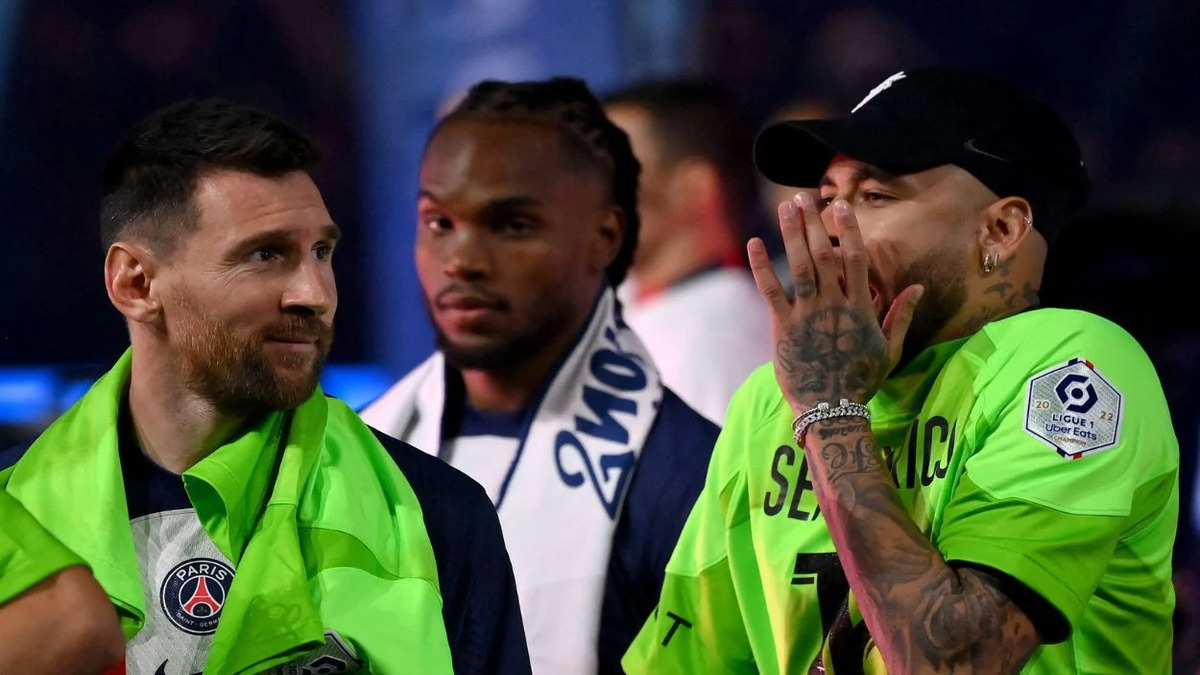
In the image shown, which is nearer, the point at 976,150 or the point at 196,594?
the point at 196,594

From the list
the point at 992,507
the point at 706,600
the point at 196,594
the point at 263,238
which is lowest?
the point at 706,600

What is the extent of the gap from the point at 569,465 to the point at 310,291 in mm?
638

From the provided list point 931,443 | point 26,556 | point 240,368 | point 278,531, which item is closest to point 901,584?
point 931,443

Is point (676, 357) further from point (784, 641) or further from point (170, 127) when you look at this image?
point (170, 127)

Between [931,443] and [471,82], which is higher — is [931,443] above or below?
below

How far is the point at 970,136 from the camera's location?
1.98 meters


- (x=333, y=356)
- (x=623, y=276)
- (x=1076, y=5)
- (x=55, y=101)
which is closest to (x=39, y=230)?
(x=55, y=101)

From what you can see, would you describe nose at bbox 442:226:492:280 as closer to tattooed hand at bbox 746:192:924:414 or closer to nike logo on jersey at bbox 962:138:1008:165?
tattooed hand at bbox 746:192:924:414

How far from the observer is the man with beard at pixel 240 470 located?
5.71 feet

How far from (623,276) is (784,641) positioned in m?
0.70

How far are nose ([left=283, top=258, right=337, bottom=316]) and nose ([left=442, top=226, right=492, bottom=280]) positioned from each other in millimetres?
498

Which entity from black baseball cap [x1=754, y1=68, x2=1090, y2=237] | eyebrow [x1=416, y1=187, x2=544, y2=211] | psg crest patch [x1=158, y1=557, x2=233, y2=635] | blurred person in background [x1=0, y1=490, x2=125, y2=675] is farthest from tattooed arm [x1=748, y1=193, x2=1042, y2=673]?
blurred person in background [x1=0, y1=490, x2=125, y2=675]

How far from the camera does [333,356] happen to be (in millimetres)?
2455

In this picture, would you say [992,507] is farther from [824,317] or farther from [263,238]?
[263,238]
